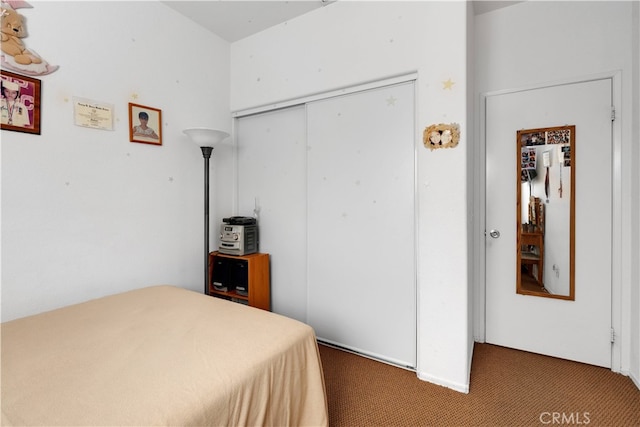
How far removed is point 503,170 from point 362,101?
1.25 m

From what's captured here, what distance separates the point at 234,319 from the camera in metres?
1.41

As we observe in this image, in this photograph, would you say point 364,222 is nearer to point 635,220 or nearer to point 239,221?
point 239,221

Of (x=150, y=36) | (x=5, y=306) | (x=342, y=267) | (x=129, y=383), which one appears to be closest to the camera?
(x=129, y=383)

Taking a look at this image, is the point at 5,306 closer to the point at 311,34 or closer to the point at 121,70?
the point at 121,70

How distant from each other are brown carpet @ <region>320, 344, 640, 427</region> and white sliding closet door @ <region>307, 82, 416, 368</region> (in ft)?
0.77

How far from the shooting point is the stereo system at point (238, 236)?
2549 mm

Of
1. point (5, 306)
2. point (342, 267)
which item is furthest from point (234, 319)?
point (5, 306)

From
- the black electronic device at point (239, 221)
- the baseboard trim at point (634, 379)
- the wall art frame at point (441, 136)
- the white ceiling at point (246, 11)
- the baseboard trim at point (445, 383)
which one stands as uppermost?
the white ceiling at point (246, 11)

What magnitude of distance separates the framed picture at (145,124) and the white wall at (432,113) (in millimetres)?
1315

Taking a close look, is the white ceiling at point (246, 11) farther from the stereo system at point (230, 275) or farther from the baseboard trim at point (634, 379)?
the baseboard trim at point (634, 379)

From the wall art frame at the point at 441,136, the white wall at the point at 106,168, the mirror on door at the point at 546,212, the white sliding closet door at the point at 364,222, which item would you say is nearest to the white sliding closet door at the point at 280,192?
the white sliding closet door at the point at 364,222

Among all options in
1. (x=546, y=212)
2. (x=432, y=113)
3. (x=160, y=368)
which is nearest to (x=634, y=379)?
(x=546, y=212)

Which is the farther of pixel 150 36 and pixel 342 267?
pixel 342 267

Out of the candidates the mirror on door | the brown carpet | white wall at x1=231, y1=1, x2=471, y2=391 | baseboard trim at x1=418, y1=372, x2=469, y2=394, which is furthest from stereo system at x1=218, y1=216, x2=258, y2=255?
the mirror on door
